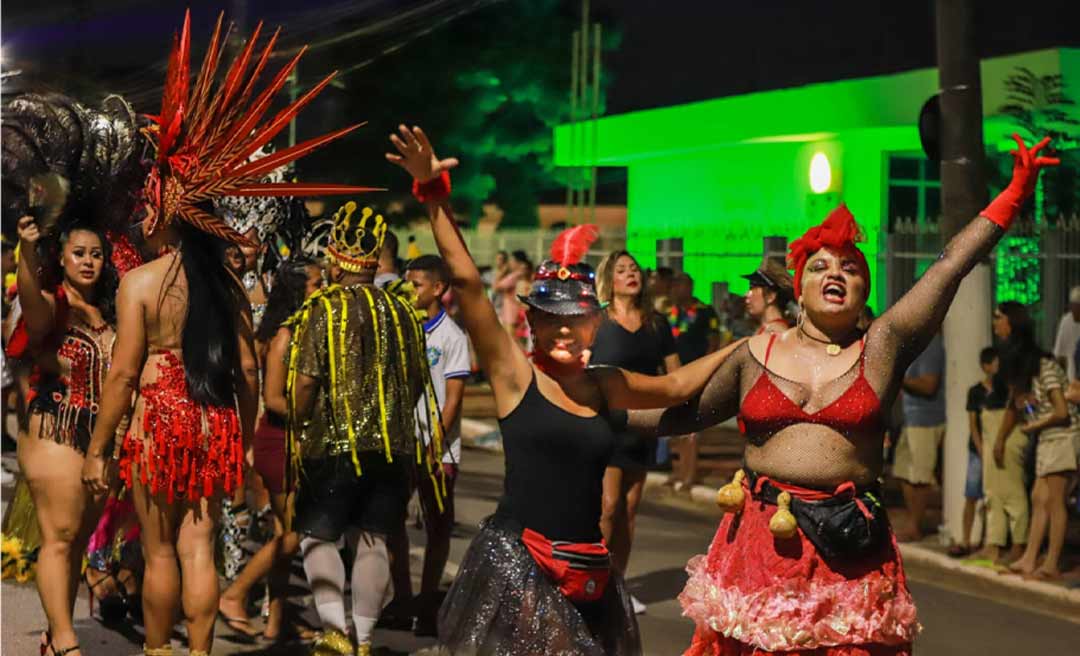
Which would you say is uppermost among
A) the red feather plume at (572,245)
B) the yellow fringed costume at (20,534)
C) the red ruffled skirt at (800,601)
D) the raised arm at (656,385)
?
the red feather plume at (572,245)

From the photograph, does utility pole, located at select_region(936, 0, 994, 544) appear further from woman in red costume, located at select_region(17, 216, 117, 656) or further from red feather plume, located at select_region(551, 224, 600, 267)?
red feather plume, located at select_region(551, 224, 600, 267)

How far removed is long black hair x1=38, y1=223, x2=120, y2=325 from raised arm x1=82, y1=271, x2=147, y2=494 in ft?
2.46

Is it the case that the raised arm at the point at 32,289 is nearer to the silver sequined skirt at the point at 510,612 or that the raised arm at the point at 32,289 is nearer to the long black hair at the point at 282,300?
the long black hair at the point at 282,300

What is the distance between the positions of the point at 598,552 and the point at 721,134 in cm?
2201

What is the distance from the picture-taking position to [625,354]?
30.7ft

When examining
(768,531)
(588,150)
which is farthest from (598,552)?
(588,150)

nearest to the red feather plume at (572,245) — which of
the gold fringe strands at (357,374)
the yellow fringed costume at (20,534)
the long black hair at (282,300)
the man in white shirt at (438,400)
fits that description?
the gold fringe strands at (357,374)

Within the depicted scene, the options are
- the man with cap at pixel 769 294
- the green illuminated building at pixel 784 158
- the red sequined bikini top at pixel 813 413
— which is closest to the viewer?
the red sequined bikini top at pixel 813 413

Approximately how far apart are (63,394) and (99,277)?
542 mm

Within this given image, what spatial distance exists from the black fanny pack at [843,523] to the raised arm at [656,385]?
20.4 inches

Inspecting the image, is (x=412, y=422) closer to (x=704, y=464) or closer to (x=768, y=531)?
(x=768, y=531)

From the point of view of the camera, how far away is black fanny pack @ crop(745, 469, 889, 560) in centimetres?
582

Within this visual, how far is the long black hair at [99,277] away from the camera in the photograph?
312 inches

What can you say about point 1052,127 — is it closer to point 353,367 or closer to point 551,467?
point 353,367
